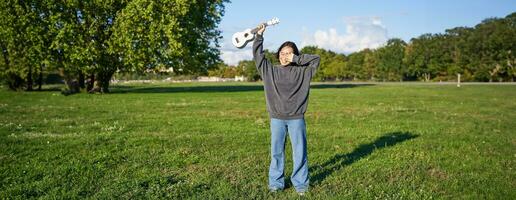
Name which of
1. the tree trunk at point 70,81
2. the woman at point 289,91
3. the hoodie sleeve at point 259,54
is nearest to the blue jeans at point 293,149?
the woman at point 289,91

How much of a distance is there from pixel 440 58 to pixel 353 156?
114779 millimetres

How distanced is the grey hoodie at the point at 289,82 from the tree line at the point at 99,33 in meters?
34.0

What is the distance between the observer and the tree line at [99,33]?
1616 inches

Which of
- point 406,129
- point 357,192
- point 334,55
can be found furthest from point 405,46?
point 357,192

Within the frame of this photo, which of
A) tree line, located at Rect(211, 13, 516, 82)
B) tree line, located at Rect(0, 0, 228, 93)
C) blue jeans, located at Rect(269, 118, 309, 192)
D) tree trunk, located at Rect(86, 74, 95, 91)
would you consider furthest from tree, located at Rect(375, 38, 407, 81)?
blue jeans, located at Rect(269, 118, 309, 192)

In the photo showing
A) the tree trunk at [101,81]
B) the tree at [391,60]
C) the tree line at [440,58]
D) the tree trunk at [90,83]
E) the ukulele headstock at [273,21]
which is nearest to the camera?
the ukulele headstock at [273,21]

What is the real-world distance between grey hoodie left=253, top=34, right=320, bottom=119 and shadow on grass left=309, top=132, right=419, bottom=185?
165cm

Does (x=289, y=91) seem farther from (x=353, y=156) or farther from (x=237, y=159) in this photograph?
(x=353, y=156)

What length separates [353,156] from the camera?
10922 millimetres

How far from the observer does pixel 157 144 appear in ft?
40.5

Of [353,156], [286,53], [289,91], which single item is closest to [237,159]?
[353,156]


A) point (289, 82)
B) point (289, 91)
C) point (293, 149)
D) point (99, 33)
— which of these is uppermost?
point (99, 33)

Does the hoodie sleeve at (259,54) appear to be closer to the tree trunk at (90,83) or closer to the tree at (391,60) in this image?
the tree trunk at (90,83)

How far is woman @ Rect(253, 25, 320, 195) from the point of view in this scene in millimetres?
7441
